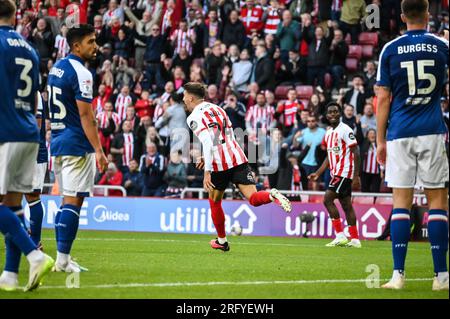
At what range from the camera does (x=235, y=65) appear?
24422mm

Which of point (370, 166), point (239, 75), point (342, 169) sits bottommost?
point (370, 166)

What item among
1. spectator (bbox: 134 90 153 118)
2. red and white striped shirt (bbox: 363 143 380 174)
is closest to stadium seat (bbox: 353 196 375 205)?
red and white striped shirt (bbox: 363 143 380 174)

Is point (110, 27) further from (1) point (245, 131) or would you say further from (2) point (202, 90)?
(2) point (202, 90)

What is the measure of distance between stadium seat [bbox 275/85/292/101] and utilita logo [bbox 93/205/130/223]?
535 cm

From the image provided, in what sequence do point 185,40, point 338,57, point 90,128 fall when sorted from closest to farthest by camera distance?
point 90,128
point 338,57
point 185,40

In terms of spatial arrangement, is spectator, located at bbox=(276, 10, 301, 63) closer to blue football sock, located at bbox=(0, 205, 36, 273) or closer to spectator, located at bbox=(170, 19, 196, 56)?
spectator, located at bbox=(170, 19, 196, 56)

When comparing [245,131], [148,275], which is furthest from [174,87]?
[148,275]

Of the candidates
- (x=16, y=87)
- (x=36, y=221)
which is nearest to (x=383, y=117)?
(x=16, y=87)

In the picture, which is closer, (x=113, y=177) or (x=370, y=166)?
(x=370, y=166)

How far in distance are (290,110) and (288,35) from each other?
271cm

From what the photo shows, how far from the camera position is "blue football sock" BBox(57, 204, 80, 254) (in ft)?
33.6

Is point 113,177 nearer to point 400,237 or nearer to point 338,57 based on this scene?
point 338,57

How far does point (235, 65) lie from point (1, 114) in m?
16.3

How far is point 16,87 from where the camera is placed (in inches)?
336
